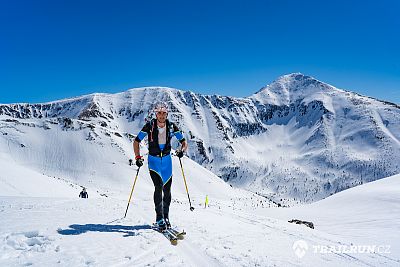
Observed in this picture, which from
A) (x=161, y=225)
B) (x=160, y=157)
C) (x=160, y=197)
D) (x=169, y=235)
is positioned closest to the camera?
(x=169, y=235)

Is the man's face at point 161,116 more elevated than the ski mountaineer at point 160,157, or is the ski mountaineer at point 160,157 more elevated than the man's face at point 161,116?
the man's face at point 161,116

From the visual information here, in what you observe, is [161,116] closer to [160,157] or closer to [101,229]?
[160,157]

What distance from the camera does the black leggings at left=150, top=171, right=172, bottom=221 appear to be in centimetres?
1008

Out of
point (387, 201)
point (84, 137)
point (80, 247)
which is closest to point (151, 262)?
point (80, 247)

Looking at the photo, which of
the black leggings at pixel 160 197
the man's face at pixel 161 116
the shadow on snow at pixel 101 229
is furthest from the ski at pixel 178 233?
the man's face at pixel 161 116

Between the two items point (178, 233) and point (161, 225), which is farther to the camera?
point (161, 225)

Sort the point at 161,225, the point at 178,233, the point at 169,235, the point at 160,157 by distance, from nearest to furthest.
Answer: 1. the point at 169,235
2. the point at 178,233
3. the point at 161,225
4. the point at 160,157

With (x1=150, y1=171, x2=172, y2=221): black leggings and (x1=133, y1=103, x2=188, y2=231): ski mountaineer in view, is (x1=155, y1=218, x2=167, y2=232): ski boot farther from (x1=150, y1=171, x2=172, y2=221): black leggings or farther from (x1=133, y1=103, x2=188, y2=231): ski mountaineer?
(x1=133, y1=103, x2=188, y2=231): ski mountaineer

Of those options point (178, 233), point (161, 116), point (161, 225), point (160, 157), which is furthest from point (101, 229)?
point (161, 116)

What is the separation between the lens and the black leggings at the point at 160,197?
10.1 metres

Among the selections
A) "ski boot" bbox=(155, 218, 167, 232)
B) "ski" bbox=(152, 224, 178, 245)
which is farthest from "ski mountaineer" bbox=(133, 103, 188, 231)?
"ski" bbox=(152, 224, 178, 245)

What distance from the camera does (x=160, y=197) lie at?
404 inches

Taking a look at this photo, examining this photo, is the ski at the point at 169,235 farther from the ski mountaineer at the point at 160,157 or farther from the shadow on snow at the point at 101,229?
the ski mountaineer at the point at 160,157

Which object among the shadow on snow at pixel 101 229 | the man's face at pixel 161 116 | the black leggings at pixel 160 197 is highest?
the man's face at pixel 161 116
